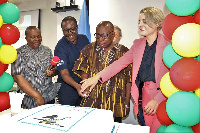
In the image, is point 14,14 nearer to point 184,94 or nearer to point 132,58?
point 132,58

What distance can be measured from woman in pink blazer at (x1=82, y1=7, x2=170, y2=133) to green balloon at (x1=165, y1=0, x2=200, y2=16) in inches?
12.0

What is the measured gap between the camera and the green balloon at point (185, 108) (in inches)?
40.1

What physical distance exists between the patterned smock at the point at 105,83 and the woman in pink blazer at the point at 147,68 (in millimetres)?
68

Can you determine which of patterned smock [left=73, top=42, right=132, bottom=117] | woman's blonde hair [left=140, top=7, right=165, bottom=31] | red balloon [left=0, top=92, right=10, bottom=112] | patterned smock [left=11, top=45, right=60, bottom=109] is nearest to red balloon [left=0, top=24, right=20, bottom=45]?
patterned smock [left=11, top=45, right=60, bottom=109]

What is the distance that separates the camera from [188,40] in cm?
103

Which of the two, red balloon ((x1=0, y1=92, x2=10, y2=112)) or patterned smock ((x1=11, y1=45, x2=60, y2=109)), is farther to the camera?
patterned smock ((x1=11, y1=45, x2=60, y2=109))

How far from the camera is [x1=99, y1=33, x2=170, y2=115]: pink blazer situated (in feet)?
4.56

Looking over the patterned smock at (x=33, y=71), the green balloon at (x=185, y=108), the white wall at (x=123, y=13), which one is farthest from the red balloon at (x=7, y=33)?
the white wall at (x=123, y=13)

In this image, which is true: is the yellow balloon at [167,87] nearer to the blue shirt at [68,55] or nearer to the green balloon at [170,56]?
the green balloon at [170,56]

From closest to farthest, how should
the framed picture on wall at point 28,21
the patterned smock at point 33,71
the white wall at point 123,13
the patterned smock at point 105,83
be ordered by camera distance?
the patterned smock at point 105,83 < the patterned smock at point 33,71 < the white wall at point 123,13 < the framed picture on wall at point 28,21

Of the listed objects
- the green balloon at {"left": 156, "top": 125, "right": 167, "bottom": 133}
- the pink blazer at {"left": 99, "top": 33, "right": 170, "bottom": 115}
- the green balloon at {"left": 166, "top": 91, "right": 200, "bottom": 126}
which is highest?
the pink blazer at {"left": 99, "top": 33, "right": 170, "bottom": 115}

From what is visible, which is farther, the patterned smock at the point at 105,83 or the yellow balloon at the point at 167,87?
the patterned smock at the point at 105,83

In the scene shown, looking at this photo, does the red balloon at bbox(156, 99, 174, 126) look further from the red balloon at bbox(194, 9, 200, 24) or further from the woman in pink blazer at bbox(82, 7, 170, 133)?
the red balloon at bbox(194, 9, 200, 24)

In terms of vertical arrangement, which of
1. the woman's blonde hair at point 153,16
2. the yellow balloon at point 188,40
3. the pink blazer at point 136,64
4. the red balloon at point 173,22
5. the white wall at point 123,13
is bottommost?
the pink blazer at point 136,64
